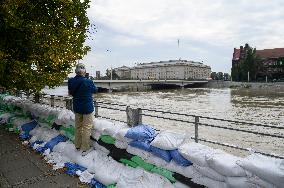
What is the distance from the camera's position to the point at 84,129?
6520 millimetres

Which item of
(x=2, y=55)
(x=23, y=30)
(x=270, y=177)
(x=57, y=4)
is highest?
(x=57, y=4)

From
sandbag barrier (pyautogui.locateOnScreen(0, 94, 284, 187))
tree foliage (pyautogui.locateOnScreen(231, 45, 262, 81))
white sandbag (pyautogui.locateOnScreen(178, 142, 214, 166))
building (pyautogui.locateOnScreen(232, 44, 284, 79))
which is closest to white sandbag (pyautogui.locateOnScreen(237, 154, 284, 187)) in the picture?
sandbag barrier (pyautogui.locateOnScreen(0, 94, 284, 187))

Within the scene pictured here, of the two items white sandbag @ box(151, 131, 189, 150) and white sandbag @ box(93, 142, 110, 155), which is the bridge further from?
white sandbag @ box(151, 131, 189, 150)

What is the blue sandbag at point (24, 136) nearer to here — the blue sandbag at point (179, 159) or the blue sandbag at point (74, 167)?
the blue sandbag at point (74, 167)

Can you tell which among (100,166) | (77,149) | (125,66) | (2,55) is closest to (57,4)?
(2,55)

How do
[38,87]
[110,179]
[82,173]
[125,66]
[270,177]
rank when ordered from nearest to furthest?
[270,177] → [110,179] → [82,173] → [38,87] → [125,66]

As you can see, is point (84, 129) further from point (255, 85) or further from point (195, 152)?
point (255, 85)

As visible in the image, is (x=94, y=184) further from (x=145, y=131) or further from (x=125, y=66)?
(x=125, y=66)

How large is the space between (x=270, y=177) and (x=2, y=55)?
7.59 metres

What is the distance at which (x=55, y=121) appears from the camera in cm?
817

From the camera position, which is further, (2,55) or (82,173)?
(2,55)

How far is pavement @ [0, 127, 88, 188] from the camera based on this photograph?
5.52 m

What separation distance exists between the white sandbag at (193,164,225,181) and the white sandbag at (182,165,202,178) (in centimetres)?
7

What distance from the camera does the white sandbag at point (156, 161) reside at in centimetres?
492
